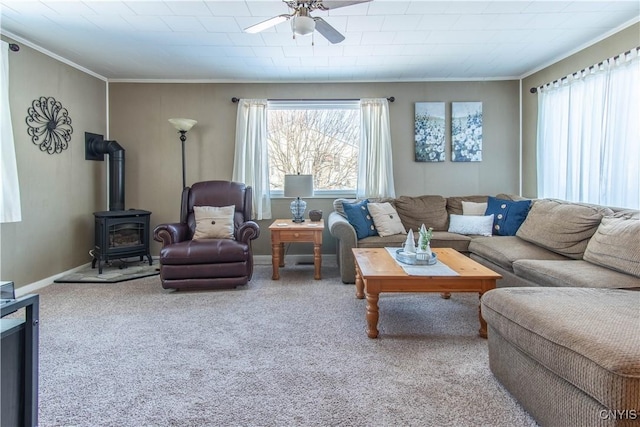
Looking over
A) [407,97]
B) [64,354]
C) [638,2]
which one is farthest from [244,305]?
[638,2]

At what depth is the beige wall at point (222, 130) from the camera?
4.85 m

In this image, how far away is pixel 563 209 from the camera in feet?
10.5

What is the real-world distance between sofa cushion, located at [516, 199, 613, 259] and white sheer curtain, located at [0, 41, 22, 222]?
486 centimetres

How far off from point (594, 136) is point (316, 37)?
290 cm

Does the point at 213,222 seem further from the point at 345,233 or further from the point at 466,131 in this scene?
the point at 466,131

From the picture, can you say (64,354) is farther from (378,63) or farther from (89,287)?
(378,63)

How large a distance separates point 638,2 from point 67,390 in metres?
4.72

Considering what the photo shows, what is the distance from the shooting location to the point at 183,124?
443 centimetres

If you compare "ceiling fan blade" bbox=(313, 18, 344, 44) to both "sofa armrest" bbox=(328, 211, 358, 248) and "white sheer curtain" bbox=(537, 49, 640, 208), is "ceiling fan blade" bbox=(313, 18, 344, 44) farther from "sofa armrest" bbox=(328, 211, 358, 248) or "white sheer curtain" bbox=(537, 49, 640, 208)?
"white sheer curtain" bbox=(537, 49, 640, 208)

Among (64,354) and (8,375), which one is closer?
(8,375)

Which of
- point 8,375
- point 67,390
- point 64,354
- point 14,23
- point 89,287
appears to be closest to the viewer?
point 8,375

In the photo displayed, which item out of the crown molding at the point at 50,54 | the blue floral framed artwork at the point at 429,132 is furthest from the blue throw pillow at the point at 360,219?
the crown molding at the point at 50,54

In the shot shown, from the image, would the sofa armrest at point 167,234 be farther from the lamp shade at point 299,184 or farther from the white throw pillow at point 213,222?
the lamp shade at point 299,184

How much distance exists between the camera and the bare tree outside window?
4961 millimetres
